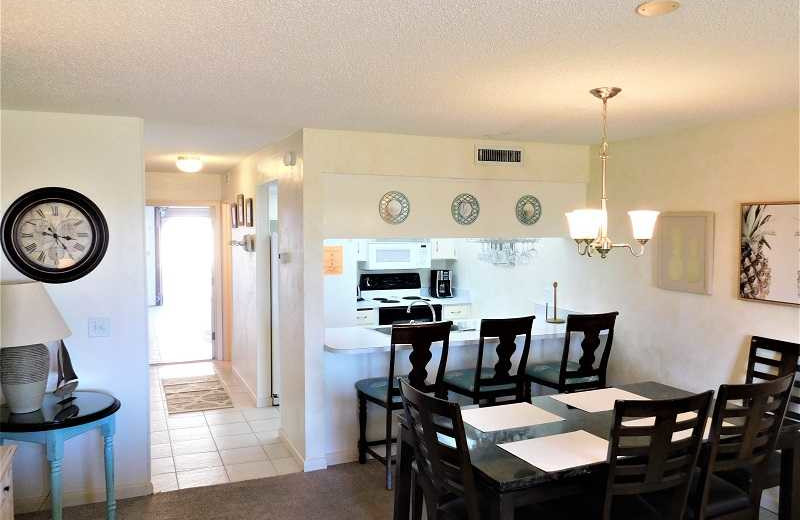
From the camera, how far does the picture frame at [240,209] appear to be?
6227 millimetres

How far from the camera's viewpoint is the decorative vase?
3.15m

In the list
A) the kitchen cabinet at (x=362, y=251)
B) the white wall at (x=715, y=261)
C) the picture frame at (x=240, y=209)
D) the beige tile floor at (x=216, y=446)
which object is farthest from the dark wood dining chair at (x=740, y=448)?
the picture frame at (x=240, y=209)

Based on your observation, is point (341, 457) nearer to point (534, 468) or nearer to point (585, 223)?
point (534, 468)

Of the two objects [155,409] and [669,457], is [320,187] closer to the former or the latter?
[669,457]

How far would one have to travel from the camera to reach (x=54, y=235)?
3576 mm

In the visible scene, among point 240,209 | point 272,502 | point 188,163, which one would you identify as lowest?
point 272,502

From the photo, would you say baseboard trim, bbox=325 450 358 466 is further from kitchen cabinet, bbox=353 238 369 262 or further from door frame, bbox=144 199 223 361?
door frame, bbox=144 199 223 361

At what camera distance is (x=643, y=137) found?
4461 mm

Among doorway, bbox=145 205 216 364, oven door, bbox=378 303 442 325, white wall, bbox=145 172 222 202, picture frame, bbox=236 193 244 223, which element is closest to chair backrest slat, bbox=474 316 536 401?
oven door, bbox=378 303 442 325

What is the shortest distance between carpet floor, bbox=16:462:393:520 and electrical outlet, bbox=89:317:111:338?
3.38ft

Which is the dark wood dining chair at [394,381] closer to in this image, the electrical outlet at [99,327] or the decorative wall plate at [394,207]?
the decorative wall plate at [394,207]

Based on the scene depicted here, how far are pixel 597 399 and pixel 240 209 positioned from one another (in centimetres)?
430

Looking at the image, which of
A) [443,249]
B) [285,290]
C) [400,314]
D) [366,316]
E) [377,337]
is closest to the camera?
[377,337]

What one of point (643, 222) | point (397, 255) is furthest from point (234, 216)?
point (643, 222)
